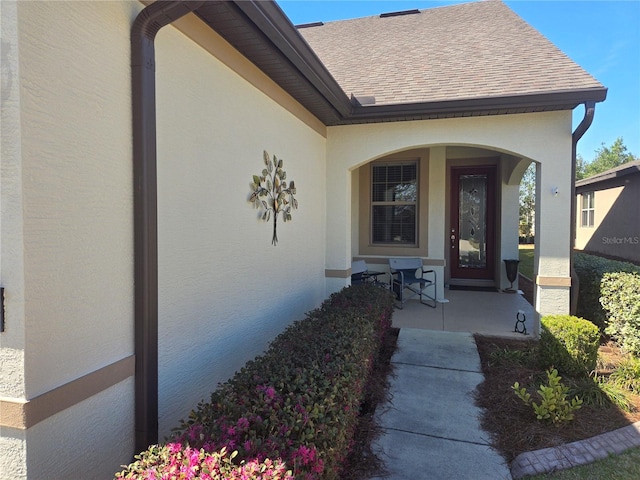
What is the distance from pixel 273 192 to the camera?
4.32 metres

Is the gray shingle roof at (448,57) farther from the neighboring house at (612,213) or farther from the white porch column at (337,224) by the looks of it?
the neighboring house at (612,213)

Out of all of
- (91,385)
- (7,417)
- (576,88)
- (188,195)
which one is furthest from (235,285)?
(576,88)

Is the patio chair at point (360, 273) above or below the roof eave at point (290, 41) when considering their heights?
below

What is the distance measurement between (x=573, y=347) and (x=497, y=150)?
288 centimetres

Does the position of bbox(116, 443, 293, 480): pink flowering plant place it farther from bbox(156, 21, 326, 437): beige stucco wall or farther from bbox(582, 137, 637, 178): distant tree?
bbox(582, 137, 637, 178): distant tree

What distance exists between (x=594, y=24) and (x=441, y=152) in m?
5.28

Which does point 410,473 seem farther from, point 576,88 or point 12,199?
point 576,88

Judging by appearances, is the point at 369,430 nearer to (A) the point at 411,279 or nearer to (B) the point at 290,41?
(B) the point at 290,41

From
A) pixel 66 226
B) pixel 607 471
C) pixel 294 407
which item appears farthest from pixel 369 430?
pixel 66 226

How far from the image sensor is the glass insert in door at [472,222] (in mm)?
9586

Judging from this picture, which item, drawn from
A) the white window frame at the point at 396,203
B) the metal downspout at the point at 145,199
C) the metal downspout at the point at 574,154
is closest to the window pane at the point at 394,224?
the white window frame at the point at 396,203

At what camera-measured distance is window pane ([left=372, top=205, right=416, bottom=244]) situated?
820cm

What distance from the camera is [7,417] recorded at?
66.7 inches

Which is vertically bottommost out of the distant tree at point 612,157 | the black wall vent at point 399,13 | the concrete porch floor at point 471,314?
the concrete porch floor at point 471,314
